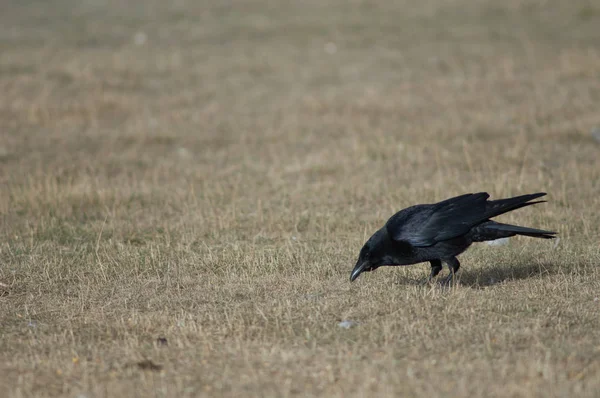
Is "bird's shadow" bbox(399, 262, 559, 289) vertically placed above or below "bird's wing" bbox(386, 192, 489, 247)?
below

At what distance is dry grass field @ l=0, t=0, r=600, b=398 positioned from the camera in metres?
5.05

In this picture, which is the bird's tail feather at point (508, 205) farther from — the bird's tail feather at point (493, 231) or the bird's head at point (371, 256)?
the bird's head at point (371, 256)

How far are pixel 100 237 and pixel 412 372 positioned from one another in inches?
185

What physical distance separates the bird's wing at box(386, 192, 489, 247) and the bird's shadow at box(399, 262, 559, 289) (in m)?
0.48

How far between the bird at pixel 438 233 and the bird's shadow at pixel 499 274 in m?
0.33

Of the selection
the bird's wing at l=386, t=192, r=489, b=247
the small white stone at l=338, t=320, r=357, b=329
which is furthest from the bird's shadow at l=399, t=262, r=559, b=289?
the small white stone at l=338, t=320, r=357, b=329

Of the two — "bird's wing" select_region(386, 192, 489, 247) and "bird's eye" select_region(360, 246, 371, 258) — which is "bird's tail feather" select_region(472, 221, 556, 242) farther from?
"bird's eye" select_region(360, 246, 371, 258)

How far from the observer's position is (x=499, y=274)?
705 centimetres

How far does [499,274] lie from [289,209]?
3.21 metres

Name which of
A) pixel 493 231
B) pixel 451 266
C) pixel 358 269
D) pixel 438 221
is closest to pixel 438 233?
pixel 438 221

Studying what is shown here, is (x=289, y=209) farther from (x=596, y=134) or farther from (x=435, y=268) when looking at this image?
(x=596, y=134)

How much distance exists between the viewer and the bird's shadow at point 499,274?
683 cm

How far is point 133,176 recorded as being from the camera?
11.5 metres

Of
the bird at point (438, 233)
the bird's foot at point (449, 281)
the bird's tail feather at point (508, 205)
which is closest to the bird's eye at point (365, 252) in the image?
the bird at point (438, 233)
